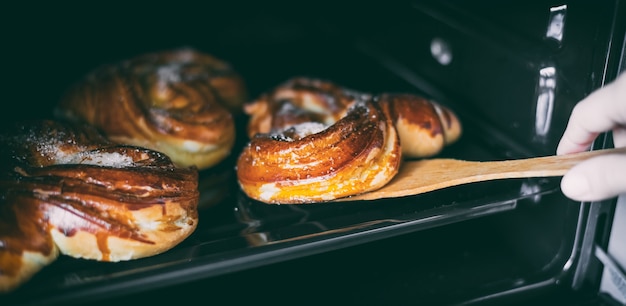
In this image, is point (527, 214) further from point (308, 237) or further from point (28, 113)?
point (28, 113)

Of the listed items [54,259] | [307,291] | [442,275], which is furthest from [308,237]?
[54,259]

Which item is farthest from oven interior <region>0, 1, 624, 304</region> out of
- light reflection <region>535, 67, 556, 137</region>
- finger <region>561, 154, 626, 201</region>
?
finger <region>561, 154, 626, 201</region>

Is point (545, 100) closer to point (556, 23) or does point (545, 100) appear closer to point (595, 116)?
point (556, 23)

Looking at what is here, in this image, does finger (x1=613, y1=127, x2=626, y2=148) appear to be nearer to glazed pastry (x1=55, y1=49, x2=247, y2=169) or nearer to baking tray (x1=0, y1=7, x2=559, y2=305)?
baking tray (x1=0, y1=7, x2=559, y2=305)

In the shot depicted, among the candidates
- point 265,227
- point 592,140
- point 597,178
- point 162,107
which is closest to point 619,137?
point 592,140

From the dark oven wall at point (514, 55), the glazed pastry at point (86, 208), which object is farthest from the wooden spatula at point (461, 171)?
the glazed pastry at point (86, 208)

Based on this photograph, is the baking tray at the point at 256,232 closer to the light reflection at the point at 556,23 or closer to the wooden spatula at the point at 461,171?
the wooden spatula at the point at 461,171
